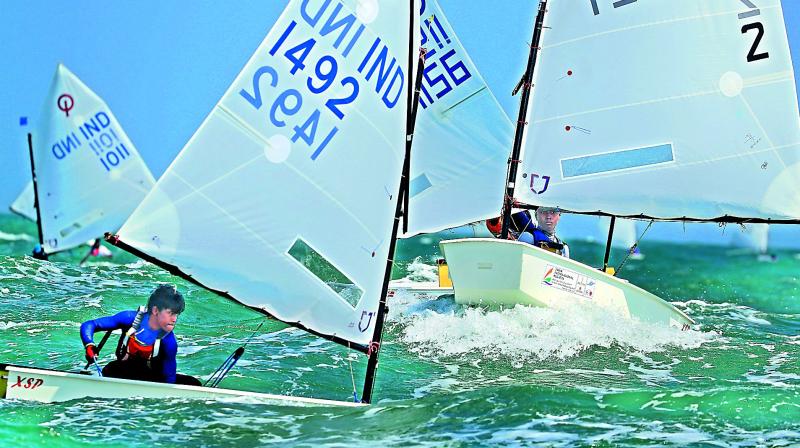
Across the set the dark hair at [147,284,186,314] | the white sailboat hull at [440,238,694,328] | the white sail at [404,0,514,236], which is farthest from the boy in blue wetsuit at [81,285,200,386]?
the white sail at [404,0,514,236]

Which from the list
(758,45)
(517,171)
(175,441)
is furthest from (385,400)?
(758,45)

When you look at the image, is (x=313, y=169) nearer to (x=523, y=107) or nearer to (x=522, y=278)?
(x=522, y=278)

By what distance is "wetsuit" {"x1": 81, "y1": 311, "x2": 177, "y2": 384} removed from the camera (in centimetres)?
596

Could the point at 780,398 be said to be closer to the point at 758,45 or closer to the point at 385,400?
the point at 385,400

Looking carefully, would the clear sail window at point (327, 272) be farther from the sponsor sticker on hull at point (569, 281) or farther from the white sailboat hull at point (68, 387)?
the sponsor sticker on hull at point (569, 281)

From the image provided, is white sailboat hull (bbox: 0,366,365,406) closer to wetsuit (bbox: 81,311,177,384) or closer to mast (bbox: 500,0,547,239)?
wetsuit (bbox: 81,311,177,384)

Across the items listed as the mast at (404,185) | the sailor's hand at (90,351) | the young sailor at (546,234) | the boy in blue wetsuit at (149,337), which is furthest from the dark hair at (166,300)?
the young sailor at (546,234)

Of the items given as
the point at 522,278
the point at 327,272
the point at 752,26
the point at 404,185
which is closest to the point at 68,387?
the point at 327,272

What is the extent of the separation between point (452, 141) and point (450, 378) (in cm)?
415

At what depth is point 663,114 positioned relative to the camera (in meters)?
10.4

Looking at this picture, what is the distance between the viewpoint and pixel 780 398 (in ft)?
24.2

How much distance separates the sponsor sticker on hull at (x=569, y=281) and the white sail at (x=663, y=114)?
98 centimetres

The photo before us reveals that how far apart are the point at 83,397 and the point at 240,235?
4.59 ft

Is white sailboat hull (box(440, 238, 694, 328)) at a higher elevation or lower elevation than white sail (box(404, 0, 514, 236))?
lower
